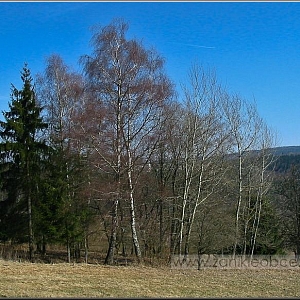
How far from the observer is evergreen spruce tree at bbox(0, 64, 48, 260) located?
Answer: 19.6 m

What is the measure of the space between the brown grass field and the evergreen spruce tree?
769cm

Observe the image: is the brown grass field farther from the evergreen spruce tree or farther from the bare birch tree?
the evergreen spruce tree

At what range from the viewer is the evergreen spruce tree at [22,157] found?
1961 centimetres

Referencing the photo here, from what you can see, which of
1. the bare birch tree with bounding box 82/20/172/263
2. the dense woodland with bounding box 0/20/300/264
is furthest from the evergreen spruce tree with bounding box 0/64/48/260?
the bare birch tree with bounding box 82/20/172/263

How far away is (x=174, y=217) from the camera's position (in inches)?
764

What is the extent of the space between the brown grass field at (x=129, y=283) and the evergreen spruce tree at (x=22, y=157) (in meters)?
7.69

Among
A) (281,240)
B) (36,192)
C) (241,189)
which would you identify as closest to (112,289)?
(36,192)

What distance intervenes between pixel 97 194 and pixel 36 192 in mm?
5361

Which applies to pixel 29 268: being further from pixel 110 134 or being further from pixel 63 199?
pixel 63 199

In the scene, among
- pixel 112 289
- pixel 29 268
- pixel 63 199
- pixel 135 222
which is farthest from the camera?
pixel 63 199

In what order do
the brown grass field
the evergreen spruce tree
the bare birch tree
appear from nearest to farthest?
the brown grass field, the bare birch tree, the evergreen spruce tree

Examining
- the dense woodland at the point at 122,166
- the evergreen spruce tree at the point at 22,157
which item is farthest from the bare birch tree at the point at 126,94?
the evergreen spruce tree at the point at 22,157

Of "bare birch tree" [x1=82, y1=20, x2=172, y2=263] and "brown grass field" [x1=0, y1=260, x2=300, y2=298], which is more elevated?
"bare birch tree" [x1=82, y1=20, x2=172, y2=263]

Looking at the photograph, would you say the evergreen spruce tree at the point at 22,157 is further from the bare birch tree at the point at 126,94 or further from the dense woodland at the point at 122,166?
the bare birch tree at the point at 126,94
